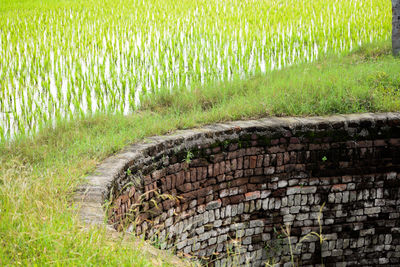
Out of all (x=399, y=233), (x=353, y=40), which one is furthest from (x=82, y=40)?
(x=399, y=233)

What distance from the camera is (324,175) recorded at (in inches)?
211

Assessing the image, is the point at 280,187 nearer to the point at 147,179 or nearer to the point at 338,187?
the point at 338,187

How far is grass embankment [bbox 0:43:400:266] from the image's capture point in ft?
8.35

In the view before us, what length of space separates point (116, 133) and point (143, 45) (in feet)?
13.6

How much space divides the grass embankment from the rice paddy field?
1.70ft

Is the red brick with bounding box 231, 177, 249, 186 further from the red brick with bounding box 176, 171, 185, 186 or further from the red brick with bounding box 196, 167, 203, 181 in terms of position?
the red brick with bounding box 176, 171, 185, 186

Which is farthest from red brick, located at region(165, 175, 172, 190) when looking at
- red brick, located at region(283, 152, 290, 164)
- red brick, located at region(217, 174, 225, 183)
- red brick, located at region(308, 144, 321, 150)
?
red brick, located at region(308, 144, 321, 150)

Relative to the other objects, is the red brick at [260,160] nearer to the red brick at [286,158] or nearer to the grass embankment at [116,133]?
the red brick at [286,158]

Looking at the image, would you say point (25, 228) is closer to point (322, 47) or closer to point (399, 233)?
point (399, 233)

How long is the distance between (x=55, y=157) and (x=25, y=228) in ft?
5.69

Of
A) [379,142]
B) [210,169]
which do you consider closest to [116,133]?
[210,169]

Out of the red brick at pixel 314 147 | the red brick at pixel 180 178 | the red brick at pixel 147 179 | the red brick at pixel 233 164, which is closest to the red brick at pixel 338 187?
the red brick at pixel 314 147

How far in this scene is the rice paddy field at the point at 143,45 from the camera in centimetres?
655

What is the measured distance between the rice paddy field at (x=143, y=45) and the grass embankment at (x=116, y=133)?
0.52 m
